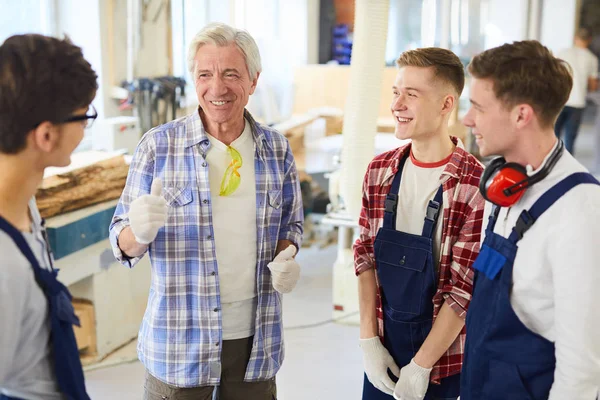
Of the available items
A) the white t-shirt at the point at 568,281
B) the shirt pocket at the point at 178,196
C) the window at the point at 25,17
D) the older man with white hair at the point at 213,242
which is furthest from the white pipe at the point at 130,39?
the white t-shirt at the point at 568,281

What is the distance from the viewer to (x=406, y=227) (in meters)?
2.05

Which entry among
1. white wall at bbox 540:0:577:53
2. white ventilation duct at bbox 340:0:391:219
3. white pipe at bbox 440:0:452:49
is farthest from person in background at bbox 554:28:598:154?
white ventilation duct at bbox 340:0:391:219

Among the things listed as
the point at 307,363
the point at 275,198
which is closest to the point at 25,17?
the point at 307,363

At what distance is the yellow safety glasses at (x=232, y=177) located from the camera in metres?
2.01

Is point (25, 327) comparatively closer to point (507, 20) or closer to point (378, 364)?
point (378, 364)

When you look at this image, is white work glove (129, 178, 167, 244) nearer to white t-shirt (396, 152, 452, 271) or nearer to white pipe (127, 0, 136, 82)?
white t-shirt (396, 152, 452, 271)

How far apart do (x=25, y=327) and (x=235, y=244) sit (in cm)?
80

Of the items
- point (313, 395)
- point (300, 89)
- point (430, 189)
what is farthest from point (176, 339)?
point (300, 89)

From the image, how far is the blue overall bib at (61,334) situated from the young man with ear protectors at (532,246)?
3.04ft

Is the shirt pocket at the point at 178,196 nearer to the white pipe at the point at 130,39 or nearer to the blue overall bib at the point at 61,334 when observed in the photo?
the blue overall bib at the point at 61,334

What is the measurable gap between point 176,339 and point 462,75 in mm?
1152

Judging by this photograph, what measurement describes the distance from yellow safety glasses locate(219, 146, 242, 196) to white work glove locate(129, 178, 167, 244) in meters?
0.28

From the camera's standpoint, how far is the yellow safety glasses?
2.01 m

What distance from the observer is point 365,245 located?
7.08 feet
